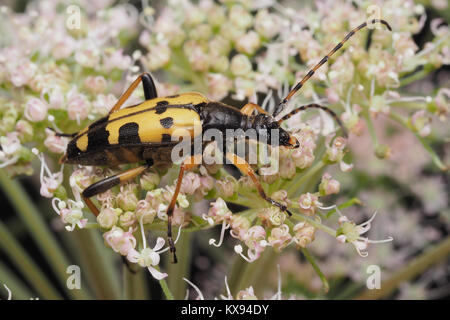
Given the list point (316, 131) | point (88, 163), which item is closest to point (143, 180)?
point (88, 163)

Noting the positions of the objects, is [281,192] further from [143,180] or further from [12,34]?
[12,34]

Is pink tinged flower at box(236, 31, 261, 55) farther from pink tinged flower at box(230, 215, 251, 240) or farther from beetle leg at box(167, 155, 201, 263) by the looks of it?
pink tinged flower at box(230, 215, 251, 240)

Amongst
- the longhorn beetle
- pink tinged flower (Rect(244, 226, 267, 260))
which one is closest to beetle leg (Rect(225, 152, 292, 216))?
the longhorn beetle

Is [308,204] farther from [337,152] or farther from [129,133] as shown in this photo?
[129,133]

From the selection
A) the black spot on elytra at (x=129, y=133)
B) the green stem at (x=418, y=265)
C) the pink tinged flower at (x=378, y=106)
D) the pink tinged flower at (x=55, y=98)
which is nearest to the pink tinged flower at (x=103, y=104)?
the pink tinged flower at (x=55, y=98)

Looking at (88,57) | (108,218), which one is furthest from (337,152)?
(88,57)
